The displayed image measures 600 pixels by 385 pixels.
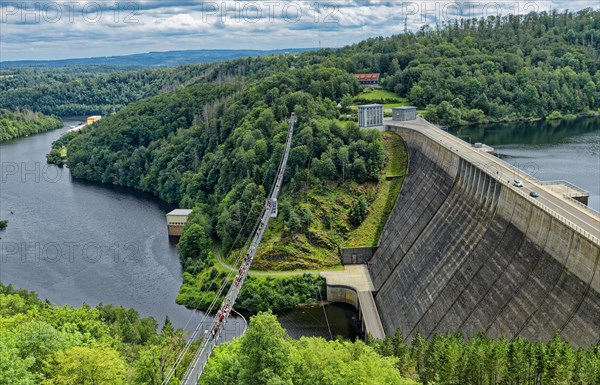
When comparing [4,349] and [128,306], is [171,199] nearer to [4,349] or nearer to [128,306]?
[128,306]

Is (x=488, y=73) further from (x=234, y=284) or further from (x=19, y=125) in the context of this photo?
(x=19, y=125)

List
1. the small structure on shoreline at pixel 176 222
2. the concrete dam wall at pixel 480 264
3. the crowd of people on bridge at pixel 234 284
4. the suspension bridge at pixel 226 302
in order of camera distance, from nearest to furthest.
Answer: the concrete dam wall at pixel 480 264
the suspension bridge at pixel 226 302
the crowd of people on bridge at pixel 234 284
the small structure on shoreline at pixel 176 222

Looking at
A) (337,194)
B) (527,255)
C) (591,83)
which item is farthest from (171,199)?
(591,83)

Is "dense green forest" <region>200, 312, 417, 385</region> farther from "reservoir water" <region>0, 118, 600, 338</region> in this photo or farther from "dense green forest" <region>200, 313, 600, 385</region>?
"reservoir water" <region>0, 118, 600, 338</region>

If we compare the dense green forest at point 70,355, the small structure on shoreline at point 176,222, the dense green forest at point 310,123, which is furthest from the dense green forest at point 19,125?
the dense green forest at point 70,355

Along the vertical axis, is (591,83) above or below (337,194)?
above

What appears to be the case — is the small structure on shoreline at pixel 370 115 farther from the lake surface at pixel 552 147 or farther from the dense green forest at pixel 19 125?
the dense green forest at pixel 19 125

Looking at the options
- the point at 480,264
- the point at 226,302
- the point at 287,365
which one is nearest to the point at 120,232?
the point at 226,302
